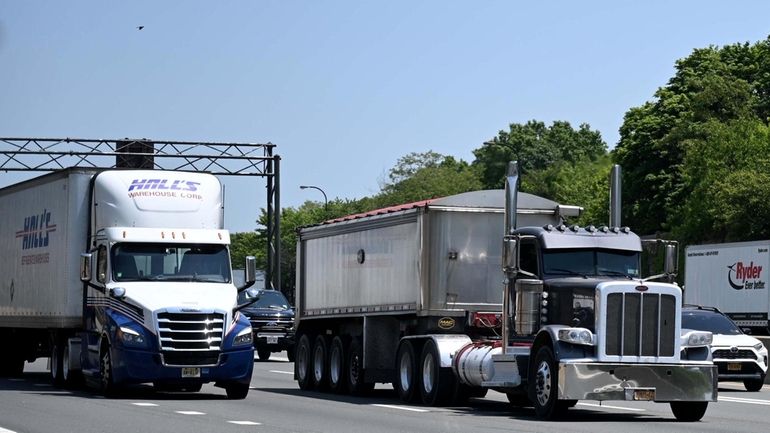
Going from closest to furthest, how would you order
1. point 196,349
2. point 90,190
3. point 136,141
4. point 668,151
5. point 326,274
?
point 196,349, point 90,190, point 326,274, point 136,141, point 668,151

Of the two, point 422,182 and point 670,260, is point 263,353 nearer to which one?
point 670,260

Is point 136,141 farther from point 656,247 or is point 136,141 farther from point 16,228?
point 656,247

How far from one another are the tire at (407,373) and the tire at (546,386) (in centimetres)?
387

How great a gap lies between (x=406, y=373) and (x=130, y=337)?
14.8ft

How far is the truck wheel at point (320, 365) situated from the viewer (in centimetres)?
2984

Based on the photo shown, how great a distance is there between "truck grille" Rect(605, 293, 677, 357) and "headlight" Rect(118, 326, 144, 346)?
8066 mm

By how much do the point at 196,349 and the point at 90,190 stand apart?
13.4 feet

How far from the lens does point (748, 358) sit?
3222 centimetres

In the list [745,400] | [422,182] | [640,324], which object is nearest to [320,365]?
[745,400]

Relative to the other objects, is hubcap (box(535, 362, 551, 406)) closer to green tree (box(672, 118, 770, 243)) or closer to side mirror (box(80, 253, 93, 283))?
side mirror (box(80, 253, 93, 283))

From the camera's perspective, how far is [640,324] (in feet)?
70.7

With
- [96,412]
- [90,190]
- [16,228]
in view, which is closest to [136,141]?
[16,228]

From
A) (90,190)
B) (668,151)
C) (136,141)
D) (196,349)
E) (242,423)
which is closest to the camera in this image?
(242,423)

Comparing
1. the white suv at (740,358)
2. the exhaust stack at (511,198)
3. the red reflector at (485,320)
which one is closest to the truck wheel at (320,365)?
the red reflector at (485,320)
